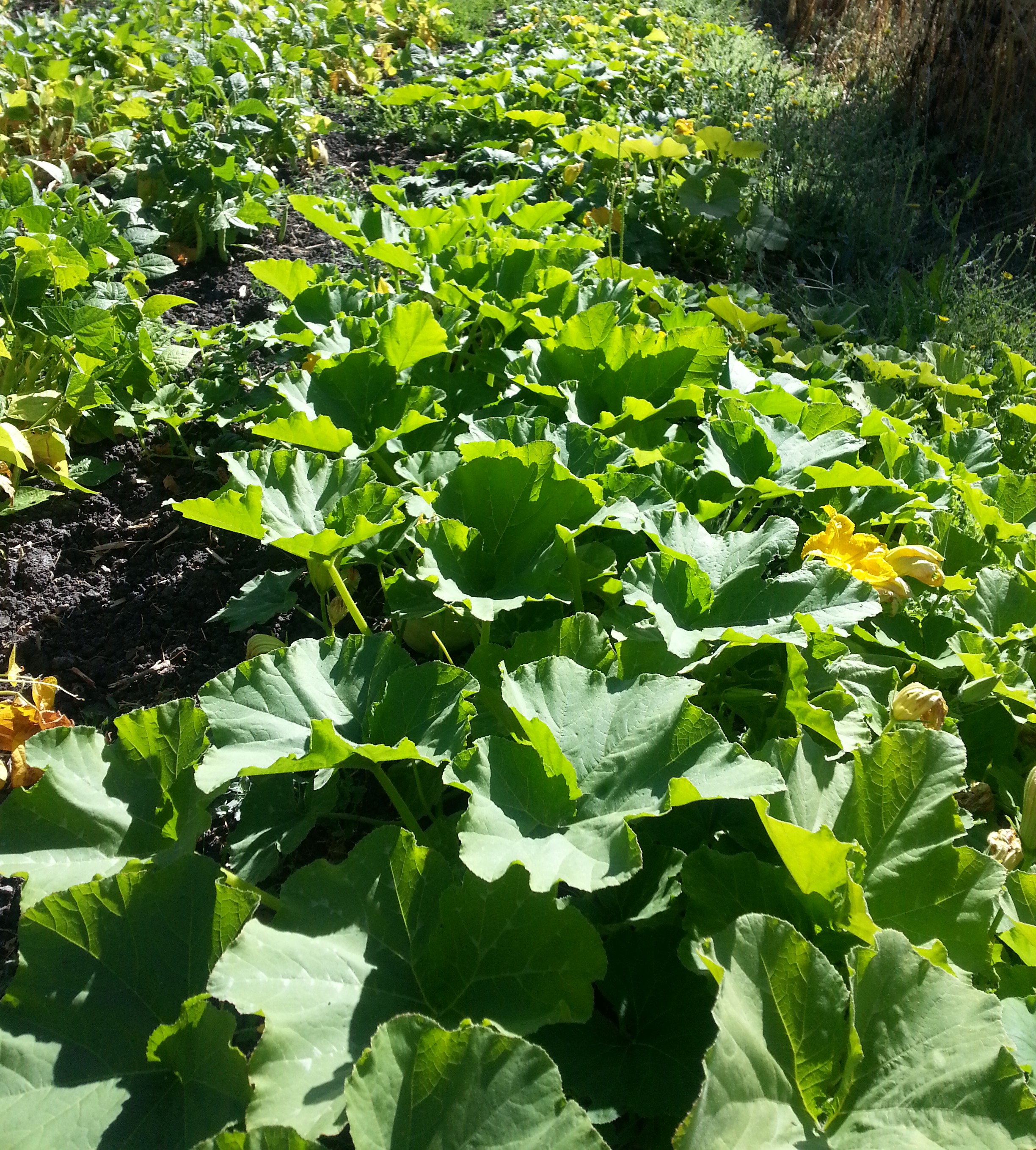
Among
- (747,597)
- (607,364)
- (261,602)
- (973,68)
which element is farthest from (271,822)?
(973,68)

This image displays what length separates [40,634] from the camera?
221 centimetres

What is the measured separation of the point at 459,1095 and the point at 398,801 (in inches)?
22.2

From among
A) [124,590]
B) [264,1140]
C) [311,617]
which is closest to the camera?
[264,1140]

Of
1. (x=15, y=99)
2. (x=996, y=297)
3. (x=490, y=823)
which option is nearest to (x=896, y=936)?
(x=490, y=823)

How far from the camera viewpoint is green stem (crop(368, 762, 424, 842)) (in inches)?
54.9

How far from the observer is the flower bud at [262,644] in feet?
6.04

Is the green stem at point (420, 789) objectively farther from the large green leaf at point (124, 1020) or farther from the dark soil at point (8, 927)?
the dark soil at point (8, 927)

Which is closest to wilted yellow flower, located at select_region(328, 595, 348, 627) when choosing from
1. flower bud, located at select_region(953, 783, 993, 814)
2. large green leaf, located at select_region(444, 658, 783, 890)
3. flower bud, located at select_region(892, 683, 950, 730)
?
large green leaf, located at select_region(444, 658, 783, 890)

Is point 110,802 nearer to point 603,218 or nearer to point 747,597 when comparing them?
point 747,597

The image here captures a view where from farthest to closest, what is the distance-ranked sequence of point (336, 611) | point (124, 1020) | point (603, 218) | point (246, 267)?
point (246, 267) → point (603, 218) → point (336, 611) → point (124, 1020)

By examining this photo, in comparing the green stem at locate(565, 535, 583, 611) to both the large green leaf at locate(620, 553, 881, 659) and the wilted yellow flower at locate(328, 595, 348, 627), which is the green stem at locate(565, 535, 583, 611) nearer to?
the large green leaf at locate(620, 553, 881, 659)

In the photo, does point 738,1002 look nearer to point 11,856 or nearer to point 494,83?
point 11,856

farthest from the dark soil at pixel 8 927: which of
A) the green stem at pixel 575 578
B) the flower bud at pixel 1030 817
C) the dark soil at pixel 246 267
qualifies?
the dark soil at pixel 246 267

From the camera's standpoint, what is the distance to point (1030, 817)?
1427 millimetres
